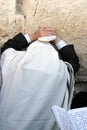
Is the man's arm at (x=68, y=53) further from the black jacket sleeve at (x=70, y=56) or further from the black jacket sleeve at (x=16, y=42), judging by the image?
the black jacket sleeve at (x=16, y=42)

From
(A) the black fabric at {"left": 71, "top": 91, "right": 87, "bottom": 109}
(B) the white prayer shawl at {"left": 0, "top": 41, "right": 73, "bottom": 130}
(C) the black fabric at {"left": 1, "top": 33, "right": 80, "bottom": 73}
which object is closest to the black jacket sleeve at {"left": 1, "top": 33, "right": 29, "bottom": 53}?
(C) the black fabric at {"left": 1, "top": 33, "right": 80, "bottom": 73}

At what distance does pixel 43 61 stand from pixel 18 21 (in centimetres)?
44

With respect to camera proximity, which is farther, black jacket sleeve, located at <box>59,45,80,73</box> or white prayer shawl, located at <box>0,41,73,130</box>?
black jacket sleeve, located at <box>59,45,80,73</box>

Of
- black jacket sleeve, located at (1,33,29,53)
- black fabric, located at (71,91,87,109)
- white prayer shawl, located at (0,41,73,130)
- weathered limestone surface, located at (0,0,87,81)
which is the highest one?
weathered limestone surface, located at (0,0,87,81)

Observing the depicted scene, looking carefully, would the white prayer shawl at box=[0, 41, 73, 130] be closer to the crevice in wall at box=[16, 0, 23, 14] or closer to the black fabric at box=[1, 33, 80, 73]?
the black fabric at box=[1, 33, 80, 73]

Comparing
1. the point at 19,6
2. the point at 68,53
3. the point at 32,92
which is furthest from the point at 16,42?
the point at 32,92

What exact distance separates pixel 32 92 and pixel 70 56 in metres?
0.44

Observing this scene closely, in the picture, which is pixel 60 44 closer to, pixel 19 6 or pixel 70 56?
pixel 70 56

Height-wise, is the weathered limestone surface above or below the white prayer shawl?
above

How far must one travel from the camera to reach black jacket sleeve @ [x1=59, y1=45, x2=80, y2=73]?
228cm

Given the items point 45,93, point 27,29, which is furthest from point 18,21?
point 45,93

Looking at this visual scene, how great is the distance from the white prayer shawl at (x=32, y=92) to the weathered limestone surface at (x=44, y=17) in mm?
370

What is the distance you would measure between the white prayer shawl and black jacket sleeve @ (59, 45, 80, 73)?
23cm

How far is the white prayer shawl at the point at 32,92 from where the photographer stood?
198 cm
